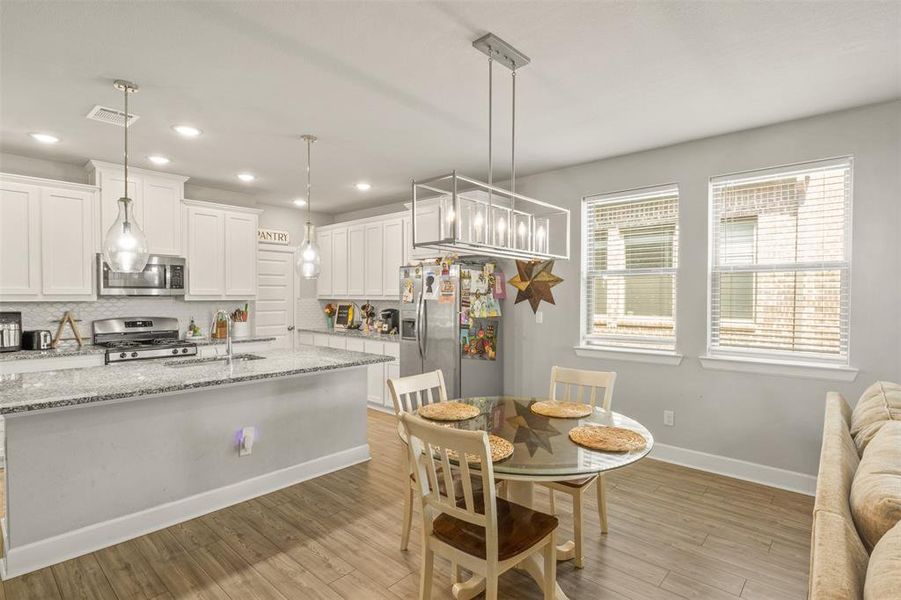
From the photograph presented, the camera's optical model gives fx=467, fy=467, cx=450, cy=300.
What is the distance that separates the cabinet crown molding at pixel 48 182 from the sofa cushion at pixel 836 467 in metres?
5.56

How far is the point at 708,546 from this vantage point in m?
2.59

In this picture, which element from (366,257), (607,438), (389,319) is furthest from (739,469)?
(366,257)

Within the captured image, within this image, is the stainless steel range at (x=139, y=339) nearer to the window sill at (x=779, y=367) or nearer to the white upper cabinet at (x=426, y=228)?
the white upper cabinet at (x=426, y=228)

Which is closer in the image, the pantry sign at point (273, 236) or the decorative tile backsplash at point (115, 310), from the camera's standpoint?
the decorative tile backsplash at point (115, 310)

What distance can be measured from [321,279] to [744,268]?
5096 mm

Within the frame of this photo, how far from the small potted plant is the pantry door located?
0.50 metres

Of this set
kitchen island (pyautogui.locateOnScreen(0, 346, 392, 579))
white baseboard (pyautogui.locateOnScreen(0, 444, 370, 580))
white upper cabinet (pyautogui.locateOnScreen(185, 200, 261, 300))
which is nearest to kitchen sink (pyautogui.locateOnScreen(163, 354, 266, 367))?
kitchen island (pyautogui.locateOnScreen(0, 346, 392, 579))

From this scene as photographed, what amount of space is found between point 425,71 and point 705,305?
9.16 ft

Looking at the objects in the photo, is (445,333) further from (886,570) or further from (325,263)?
(886,570)

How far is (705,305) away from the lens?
3736 millimetres

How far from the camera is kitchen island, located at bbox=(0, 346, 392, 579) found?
235cm

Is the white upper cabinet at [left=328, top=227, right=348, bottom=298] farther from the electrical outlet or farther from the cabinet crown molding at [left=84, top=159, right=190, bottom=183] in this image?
the electrical outlet

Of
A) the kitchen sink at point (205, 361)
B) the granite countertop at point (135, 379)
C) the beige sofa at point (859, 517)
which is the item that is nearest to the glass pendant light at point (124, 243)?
the granite countertop at point (135, 379)

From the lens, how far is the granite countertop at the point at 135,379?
2.25m
